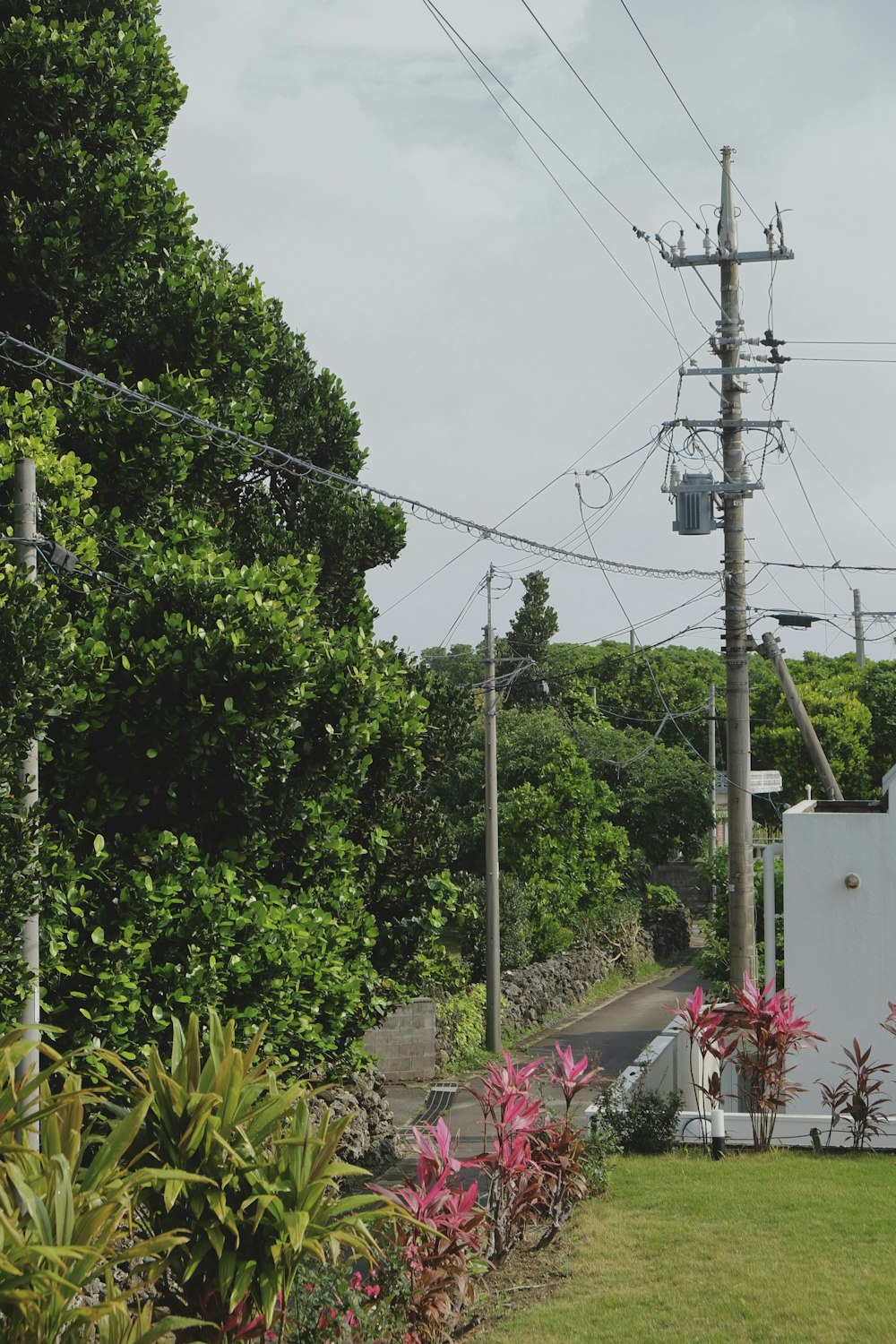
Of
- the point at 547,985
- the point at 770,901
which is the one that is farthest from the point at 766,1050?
the point at 547,985

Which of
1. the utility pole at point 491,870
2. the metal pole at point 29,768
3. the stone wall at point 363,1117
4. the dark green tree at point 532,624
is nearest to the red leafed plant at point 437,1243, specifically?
the metal pole at point 29,768

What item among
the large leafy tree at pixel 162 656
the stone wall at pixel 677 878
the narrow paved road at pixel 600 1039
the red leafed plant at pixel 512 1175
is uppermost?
the large leafy tree at pixel 162 656

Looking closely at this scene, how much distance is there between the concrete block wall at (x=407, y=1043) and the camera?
67.7 feet

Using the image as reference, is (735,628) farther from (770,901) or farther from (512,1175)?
(512,1175)

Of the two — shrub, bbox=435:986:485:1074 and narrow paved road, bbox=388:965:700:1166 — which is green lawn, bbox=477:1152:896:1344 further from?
shrub, bbox=435:986:485:1074

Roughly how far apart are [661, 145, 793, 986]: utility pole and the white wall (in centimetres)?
164

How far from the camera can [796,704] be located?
18.0 meters

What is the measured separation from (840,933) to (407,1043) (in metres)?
9.29

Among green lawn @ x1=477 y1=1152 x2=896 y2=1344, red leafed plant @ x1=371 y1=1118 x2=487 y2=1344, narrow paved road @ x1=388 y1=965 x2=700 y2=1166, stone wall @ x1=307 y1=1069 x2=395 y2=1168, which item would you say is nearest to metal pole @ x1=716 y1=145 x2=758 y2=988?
narrow paved road @ x1=388 y1=965 x2=700 y2=1166

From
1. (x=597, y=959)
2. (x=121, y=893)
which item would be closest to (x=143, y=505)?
(x=121, y=893)

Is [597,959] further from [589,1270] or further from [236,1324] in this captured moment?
[236,1324]

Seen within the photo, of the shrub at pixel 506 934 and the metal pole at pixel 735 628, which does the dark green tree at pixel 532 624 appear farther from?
the metal pole at pixel 735 628

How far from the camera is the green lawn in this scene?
7.44m

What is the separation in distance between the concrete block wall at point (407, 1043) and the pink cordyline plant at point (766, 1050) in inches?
360
